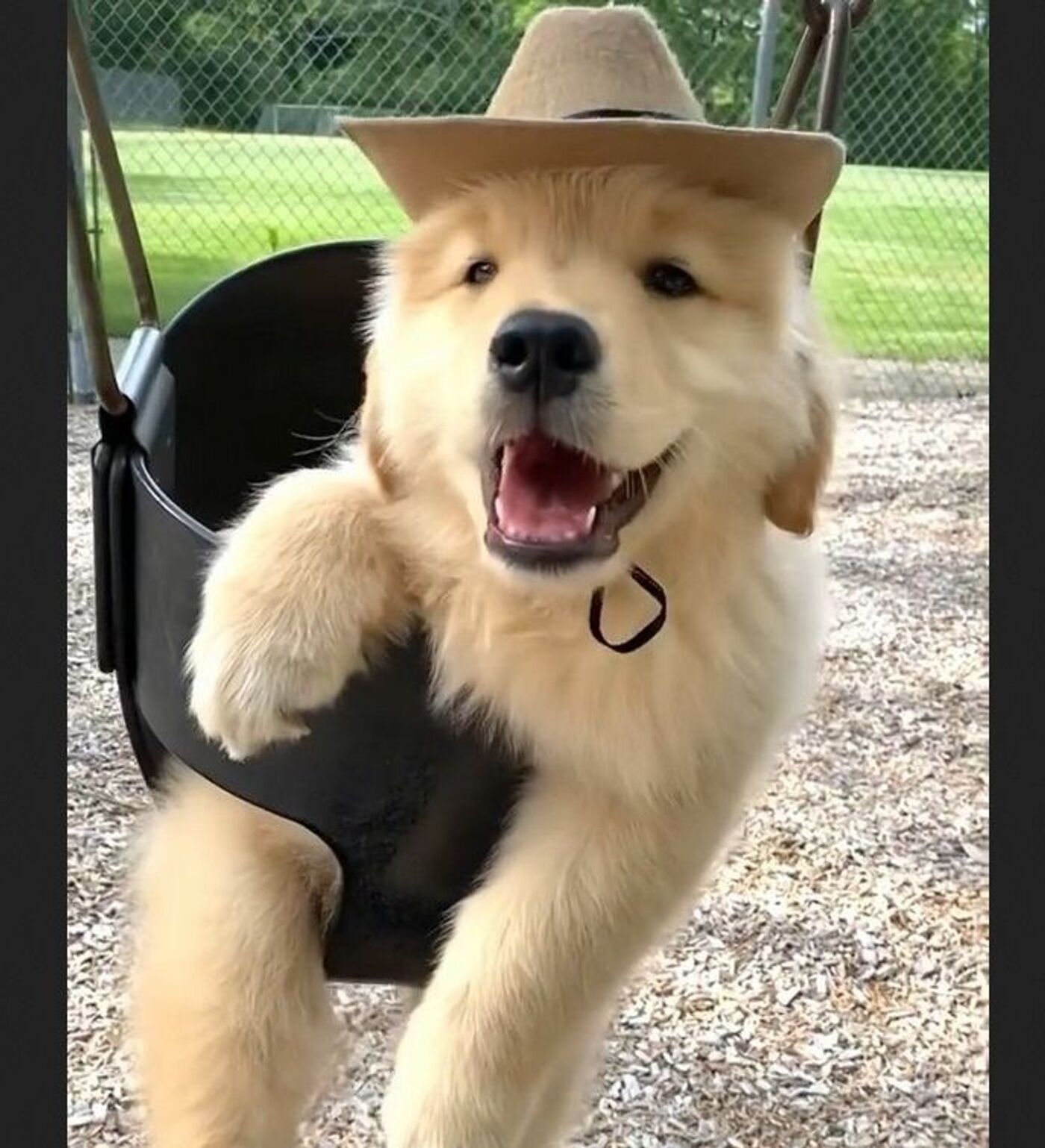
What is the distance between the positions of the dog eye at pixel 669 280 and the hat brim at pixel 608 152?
3.6 inches

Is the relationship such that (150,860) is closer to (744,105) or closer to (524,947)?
(524,947)

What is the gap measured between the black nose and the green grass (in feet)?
9.90

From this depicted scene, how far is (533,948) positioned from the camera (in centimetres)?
149

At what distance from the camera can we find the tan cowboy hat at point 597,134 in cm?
138

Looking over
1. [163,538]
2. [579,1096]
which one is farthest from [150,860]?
[579,1096]

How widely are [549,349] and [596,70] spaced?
34 cm

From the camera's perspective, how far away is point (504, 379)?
1307 millimetres

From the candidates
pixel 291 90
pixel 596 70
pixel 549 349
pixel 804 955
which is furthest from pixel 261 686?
pixel 291 90

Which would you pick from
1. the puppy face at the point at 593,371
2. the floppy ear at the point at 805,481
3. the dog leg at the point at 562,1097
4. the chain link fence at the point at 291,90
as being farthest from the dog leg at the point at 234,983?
the chain link fence at the point at 291,90

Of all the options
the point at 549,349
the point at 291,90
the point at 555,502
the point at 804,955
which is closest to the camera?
the point at 549,349

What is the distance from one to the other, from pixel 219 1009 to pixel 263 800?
250 mm

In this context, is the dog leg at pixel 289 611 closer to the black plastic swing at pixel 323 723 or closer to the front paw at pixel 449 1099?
the black plastic swing at pixel 323 723

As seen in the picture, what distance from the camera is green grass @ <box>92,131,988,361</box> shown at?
5.20 meters

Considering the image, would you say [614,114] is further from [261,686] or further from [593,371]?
[261,686]
